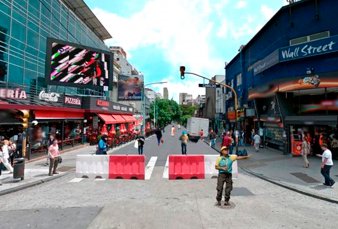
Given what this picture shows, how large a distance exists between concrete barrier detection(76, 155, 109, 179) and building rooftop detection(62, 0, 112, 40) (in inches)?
1137

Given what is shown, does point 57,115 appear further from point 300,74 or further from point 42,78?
point 300,74

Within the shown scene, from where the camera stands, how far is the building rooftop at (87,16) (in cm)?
3462

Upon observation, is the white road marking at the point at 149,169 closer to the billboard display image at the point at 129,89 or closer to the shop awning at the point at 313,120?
the shop awning at the point at 313,120

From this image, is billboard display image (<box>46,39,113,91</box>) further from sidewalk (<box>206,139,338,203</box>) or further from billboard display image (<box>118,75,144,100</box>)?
sidewalk (<box>206,139,338,203</box>)

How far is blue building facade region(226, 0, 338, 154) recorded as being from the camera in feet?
56.6

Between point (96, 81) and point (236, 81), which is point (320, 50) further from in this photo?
point (96, 81)

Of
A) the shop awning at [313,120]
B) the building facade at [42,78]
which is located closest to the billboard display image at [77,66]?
the building facade at [42,78]

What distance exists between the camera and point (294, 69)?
63.5 feet

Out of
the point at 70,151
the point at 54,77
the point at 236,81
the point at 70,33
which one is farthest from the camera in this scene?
the point at 236,81

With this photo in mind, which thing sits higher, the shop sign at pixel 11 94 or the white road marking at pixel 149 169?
the shop sign at pixel 11 94

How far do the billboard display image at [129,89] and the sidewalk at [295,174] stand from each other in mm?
24851

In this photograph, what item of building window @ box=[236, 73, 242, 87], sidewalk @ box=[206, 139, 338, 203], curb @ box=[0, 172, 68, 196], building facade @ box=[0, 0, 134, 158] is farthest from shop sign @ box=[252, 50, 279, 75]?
curb @ box=[0, 172, 68, 196]

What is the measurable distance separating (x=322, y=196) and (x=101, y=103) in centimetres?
2395

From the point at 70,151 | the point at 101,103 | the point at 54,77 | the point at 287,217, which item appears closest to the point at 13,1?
the point at 54,77
